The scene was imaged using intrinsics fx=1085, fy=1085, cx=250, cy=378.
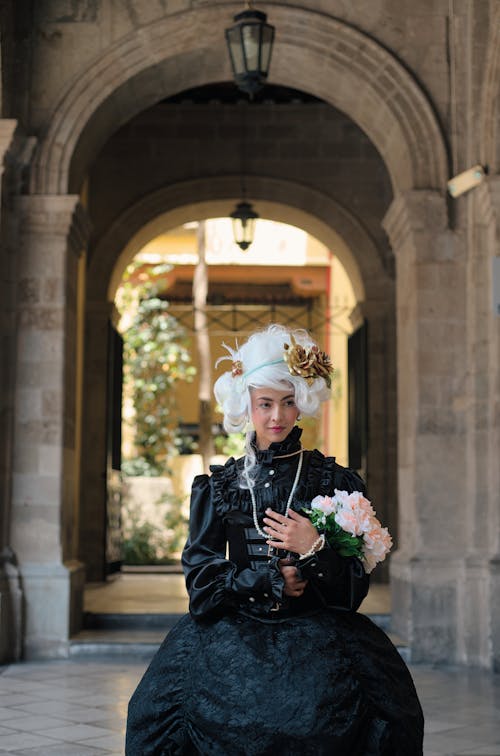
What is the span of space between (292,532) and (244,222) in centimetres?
870

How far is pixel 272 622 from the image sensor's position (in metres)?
3.01

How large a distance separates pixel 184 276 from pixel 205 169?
923cm

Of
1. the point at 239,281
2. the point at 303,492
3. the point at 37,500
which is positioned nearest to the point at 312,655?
the point at 303,492

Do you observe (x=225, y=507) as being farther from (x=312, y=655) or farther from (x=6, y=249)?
(x=6, y=249)

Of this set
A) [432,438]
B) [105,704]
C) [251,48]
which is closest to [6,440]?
[105,704]

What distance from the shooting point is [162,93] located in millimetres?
9070

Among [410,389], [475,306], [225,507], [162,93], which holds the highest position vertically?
[162,93]

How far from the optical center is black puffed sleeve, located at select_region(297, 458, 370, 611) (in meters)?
2.96

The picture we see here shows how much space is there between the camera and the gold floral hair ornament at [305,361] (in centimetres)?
310

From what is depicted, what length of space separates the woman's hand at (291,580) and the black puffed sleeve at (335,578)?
0.7 inches

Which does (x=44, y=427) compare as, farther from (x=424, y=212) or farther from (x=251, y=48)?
(x=424, y=212)

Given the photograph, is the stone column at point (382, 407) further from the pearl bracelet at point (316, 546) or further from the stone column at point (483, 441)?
the pearl bracelet at point (316, 546)

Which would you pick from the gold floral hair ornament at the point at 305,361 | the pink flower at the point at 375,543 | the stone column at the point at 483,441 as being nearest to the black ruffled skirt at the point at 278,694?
the pink flower at the point at 375,543

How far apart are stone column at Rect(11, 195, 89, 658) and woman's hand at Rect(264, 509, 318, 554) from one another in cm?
529
